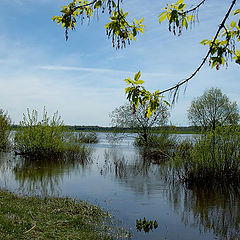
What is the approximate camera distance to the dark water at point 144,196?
6.51m

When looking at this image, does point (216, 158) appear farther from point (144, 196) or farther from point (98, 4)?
point (98, 4)

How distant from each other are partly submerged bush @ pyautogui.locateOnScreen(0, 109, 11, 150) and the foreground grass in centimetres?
1376

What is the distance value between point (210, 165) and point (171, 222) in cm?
404

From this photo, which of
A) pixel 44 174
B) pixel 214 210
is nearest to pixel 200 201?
pixel 214 210

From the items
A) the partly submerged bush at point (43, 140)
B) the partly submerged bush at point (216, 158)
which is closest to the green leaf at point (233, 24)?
the partly submerged bush at point (216, 158)

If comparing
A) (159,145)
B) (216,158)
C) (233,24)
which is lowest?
(159,145)

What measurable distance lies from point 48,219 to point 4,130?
53.2 ft

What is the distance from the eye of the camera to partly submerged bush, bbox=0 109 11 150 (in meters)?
20.7

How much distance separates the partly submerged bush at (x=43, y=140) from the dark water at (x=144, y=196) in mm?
3109

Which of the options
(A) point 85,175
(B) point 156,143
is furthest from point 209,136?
(B) point 156,143

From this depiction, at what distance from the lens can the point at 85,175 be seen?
13258mm

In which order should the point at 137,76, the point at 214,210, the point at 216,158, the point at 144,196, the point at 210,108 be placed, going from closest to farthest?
the point at 137,76, the point at 214,210, the point at 144,196, the point at 216,158, the point at 210,108

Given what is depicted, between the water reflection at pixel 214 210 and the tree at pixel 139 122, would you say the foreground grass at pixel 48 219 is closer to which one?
the water reflection at pixel 214 210

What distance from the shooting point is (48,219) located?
618 centimetres
